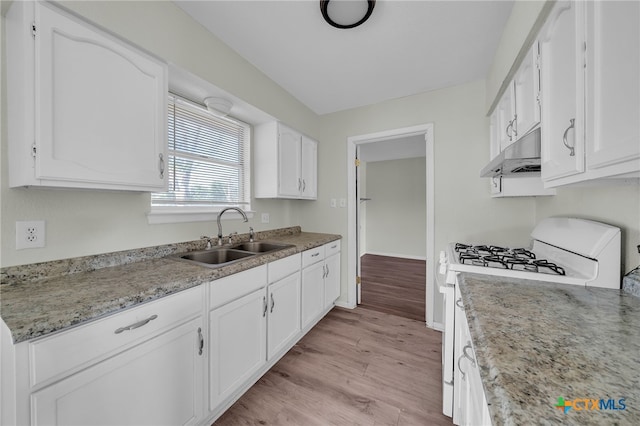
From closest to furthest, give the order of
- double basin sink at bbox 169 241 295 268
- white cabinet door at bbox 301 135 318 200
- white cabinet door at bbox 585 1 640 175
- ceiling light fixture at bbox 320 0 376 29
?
1. white cabinet door at bbox 585 1 640 175
2. ceiling light fixture at bbox 320 0 376 29
3. double basin sink at bbox 169 241 295 268
4. white cabinet door at bbox 301 135 318 200

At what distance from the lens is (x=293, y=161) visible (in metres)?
2.54

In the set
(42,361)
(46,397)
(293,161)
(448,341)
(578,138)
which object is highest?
(293,161)

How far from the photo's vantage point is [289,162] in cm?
248

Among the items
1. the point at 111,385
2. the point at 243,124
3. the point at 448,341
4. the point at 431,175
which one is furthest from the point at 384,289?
the point at 111,385

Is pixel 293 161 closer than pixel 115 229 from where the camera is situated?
No

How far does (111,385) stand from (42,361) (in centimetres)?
26

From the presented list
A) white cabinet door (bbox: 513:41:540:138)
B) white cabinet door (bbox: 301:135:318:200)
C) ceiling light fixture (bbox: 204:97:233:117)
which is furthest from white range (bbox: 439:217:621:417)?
ceiling light fixture (bbox: 204:97:233:117)

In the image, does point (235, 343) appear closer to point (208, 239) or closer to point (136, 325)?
point (136, 325)

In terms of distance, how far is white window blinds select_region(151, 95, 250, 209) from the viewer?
1.76m

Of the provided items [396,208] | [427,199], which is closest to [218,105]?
[427,199]

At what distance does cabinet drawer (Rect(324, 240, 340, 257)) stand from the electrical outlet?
197cm

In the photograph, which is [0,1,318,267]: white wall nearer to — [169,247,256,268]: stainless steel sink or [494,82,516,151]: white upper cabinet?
[169,247,256,268]: stainless steel sink

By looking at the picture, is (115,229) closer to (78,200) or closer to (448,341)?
(78,200)

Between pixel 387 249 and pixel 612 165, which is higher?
pixel 612 165
